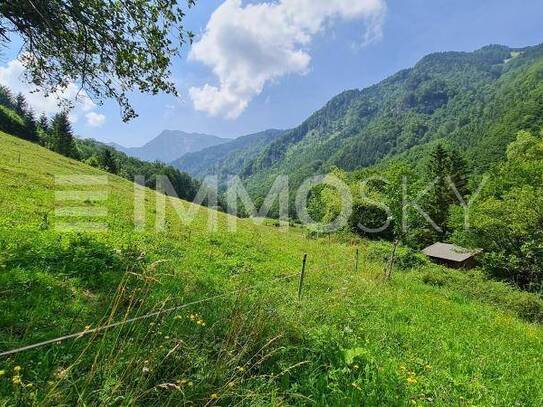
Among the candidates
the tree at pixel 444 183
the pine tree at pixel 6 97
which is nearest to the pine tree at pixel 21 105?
the pine tree at pixel 6 97

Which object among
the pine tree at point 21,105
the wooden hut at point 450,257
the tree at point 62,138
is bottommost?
the wooden hut at point 450,257

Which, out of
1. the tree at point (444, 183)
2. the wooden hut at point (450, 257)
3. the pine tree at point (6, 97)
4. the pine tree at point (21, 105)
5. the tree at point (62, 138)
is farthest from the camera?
the pine tree at point (6, 97)

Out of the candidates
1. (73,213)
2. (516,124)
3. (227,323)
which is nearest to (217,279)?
(227,323)

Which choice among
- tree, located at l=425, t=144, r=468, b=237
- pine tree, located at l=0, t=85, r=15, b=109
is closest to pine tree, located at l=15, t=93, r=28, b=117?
pine tree, located at l=0, t=85, r=15, b=109

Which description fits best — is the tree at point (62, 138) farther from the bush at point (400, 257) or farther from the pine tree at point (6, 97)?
the bush at point (400, 257)

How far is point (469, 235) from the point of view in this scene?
39375 millimetres

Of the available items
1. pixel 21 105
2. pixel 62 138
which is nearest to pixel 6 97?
pixel 21 105

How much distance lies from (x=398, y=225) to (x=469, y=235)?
17.0m

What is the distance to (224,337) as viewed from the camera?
232 inches

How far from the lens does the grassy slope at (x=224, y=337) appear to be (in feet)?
14.3

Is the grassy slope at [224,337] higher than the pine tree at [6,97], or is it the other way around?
the pine tree at [6,97]

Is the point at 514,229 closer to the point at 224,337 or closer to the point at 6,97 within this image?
the point at 224,337

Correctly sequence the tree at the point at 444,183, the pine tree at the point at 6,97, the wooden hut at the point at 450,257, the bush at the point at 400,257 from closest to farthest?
the bush at the point at 400,257 → the wooden hut at the point at 450,257 → the tree at the point at 444,183 → the pine tree at the point at 6,97

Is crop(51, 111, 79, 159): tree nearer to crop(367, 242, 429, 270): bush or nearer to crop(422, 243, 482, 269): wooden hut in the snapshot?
crop(367, 242, 429, 270): bush
